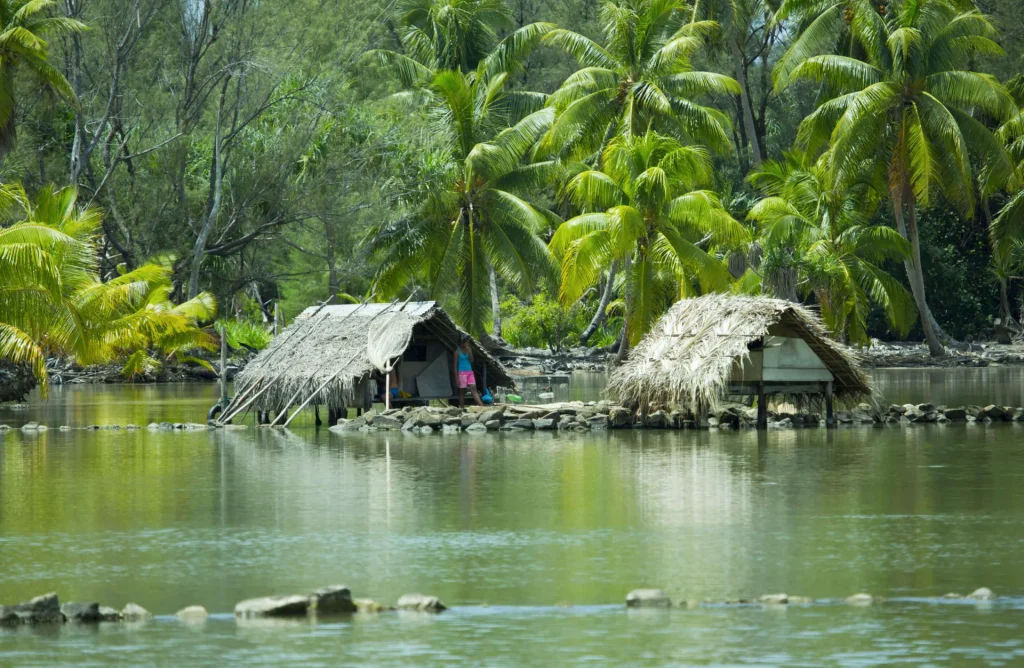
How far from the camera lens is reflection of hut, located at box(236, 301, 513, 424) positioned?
78.5 feet

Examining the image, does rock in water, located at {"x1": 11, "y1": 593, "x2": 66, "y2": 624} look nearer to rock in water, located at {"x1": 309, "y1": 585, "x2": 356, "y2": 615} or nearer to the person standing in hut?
rock in water, located at {"x1": 309, "y1": 585, "x2": 356, "y2": 615}

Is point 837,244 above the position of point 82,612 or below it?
above

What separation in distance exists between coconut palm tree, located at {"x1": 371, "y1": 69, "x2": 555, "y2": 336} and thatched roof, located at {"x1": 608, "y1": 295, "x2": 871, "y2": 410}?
1694 cm

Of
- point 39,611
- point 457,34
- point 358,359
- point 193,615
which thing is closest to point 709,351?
point 358,359

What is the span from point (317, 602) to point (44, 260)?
16175mm

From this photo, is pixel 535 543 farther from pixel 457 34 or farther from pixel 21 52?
pixel 457 34

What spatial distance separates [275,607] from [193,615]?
510 millimetres

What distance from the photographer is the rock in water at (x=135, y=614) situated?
8.84m

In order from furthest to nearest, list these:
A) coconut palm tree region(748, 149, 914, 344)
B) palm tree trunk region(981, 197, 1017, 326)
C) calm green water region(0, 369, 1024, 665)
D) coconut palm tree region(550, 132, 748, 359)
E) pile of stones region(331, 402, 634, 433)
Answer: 1. palm tree trunk region(981, 197, 1017, 326)
2. coconut palm tree region(748, 149, 914, 344)
3. coconut palm tree region(550, 132, 748, 359)
4. pile of stones region(331, 402, 634, 433)
5. calm green water region(0, 369, 1024, 665)

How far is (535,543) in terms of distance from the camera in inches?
461

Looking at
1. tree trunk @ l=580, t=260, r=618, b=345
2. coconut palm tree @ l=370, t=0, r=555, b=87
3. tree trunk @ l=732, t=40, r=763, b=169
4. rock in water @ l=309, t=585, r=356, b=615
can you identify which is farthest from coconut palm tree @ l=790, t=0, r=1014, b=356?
rock in water @ l=309, t=585, r=356, b=615

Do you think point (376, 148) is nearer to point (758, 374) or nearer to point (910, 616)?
point (758, 374)

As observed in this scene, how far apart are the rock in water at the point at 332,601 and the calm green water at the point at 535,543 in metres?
0.25

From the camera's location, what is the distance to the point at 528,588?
9.80 m
